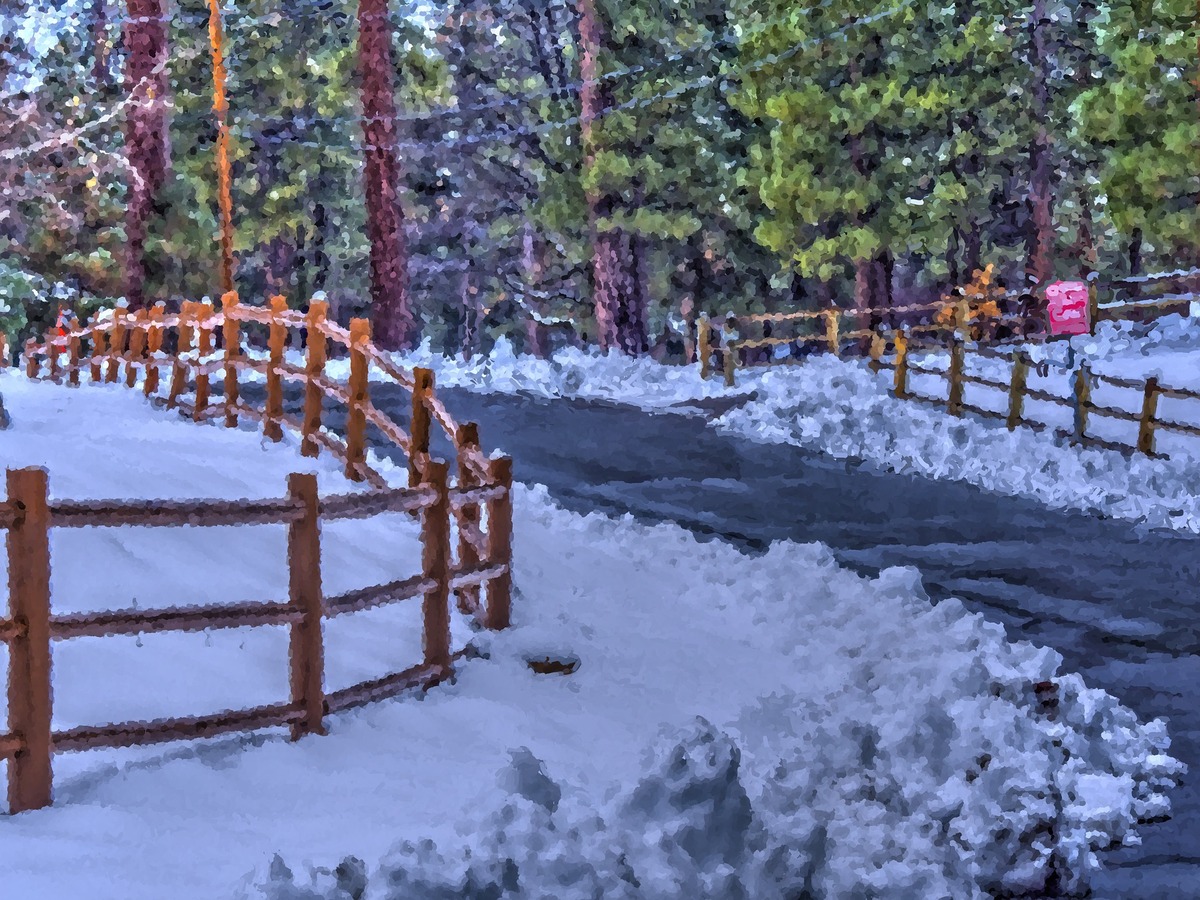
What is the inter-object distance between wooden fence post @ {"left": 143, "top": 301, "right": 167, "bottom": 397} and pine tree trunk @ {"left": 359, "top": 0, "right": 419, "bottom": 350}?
1006cm

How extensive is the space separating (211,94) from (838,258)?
15371mm

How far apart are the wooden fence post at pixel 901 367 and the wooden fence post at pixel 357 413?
37.1 ft

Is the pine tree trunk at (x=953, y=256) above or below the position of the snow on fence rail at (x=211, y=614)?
above

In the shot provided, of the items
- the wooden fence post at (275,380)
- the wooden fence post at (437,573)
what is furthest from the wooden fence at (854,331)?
the wooden fence post at (437,573)

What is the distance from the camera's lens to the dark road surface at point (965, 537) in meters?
6.89

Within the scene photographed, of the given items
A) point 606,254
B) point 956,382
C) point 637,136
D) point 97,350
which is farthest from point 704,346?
point 97,350

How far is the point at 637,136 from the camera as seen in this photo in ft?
91.9

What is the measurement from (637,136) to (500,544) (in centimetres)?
2178

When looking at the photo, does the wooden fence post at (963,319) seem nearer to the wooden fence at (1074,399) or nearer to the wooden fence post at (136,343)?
the wooden fence at (1074,399)

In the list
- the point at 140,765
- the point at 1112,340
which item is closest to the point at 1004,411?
the point at 1112,340

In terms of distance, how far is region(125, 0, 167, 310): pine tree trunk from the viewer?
2514cm

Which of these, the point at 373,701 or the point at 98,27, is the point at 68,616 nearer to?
the point at 373,701

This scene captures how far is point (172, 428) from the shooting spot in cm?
1196

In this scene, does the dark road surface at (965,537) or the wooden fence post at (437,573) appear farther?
the dark road surface at (965,537)
